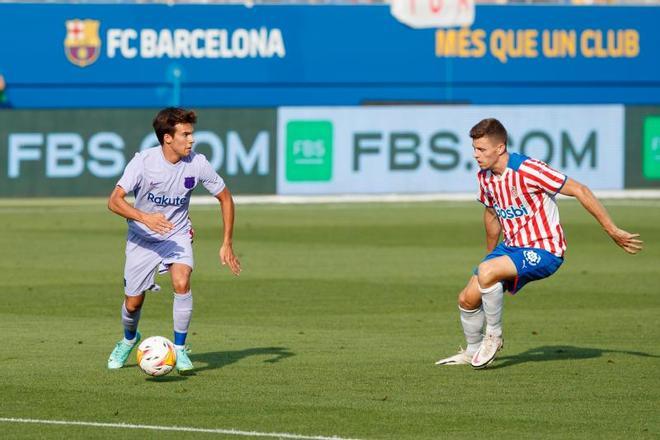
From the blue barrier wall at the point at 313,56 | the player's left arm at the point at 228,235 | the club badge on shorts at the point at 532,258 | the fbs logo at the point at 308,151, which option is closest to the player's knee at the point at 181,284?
the player's left arm at the point at 228,235

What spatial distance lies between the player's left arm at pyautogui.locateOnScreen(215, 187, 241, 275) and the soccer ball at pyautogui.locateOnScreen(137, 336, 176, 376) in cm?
79

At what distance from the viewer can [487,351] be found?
419 inches

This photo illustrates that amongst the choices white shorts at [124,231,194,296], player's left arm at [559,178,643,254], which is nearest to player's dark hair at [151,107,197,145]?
white shorts at [124,231,194,296]

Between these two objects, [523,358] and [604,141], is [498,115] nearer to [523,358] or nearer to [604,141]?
[604,141]

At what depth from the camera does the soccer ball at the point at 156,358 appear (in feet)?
32.9

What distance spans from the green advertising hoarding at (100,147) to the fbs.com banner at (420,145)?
0.53 meters

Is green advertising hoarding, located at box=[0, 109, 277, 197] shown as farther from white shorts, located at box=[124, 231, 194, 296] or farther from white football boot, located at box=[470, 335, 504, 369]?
white football boot, located at box=[470, 335, 504, 369]

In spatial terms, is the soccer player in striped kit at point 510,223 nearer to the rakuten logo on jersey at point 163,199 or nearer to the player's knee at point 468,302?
the player's knee at point 468,302

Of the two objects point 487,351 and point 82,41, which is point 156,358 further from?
point 82,41

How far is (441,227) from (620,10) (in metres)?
25.3

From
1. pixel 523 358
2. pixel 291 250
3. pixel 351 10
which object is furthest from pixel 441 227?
pixel 351 10

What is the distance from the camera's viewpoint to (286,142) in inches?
1225

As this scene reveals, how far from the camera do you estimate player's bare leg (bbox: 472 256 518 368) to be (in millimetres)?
10570

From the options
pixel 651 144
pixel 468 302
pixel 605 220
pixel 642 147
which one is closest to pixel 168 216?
pixel 468 302
